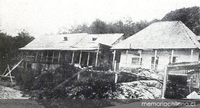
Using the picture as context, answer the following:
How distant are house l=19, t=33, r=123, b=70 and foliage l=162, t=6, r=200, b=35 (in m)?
1.21

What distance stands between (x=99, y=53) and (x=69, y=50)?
0.56m

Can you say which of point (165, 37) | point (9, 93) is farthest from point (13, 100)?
point (165, 37)

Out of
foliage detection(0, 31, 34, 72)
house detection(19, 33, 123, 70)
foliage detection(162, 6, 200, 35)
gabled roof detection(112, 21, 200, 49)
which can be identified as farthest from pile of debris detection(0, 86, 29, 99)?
foliage detection(162, 6, 200, 35)

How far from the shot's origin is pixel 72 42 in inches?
177

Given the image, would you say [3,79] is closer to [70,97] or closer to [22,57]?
[22,57]

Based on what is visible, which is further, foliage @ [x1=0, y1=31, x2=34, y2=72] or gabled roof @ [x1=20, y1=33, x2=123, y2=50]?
gabled roof @ [x1=20, y1=33, x2=123, y2=50]

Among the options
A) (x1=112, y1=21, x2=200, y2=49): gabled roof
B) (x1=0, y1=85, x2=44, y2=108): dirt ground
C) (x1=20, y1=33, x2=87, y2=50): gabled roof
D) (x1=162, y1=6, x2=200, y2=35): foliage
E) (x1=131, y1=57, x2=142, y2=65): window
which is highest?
(x1=162, y1=6, x2=200, y2=35): foliage

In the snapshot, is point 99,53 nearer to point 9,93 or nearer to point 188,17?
point 9,93

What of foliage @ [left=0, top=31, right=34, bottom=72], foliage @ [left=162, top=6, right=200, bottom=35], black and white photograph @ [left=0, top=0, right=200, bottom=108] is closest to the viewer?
foliage @ [left=0, top=31, right=34, bottom=72]

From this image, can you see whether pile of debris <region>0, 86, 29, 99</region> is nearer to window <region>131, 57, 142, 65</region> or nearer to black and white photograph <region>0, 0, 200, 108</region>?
black and white photograph <region>0, 0, 200, 108</region>

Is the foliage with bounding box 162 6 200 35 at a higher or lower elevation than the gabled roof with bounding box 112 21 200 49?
higher

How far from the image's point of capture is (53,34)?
439 centimetres

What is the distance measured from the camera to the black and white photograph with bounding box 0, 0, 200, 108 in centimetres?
418

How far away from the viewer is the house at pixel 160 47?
4.92m
